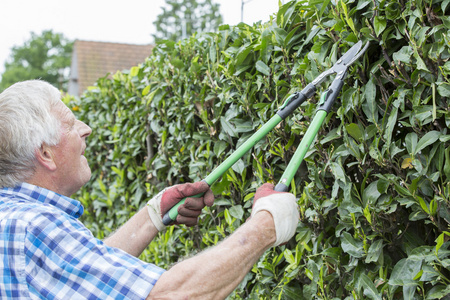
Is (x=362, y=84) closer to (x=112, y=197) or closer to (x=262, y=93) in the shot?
(x=262, y=93)

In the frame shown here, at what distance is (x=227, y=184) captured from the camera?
2637 millimetres

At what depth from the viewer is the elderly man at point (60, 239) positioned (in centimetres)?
143

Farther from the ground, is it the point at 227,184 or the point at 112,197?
the point at 227,184

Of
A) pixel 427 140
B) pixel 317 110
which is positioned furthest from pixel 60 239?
pixel 427 140

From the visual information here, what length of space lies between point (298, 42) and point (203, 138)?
2.91 ft

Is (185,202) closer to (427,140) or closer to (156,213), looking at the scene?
(156,213)

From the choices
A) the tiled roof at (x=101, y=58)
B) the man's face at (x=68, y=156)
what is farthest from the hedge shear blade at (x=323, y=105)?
the tiled roof at (x=101, y=58)

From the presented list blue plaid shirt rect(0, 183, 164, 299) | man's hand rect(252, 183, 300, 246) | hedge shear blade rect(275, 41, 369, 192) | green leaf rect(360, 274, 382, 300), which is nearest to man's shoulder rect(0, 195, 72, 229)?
blue plaid shirt rect(0, 183, 164, 299)

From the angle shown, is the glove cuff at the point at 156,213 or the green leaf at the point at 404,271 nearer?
the green leaf at the point at 404,271

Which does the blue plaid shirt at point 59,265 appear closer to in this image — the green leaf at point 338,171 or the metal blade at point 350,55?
the green leaf at point 338,171

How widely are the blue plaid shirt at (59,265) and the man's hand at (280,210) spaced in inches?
17.2

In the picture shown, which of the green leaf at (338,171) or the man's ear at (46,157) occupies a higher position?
the man's ear at (46,157)

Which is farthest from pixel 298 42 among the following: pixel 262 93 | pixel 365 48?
pixel 365 48

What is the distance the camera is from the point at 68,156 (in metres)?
1.90
